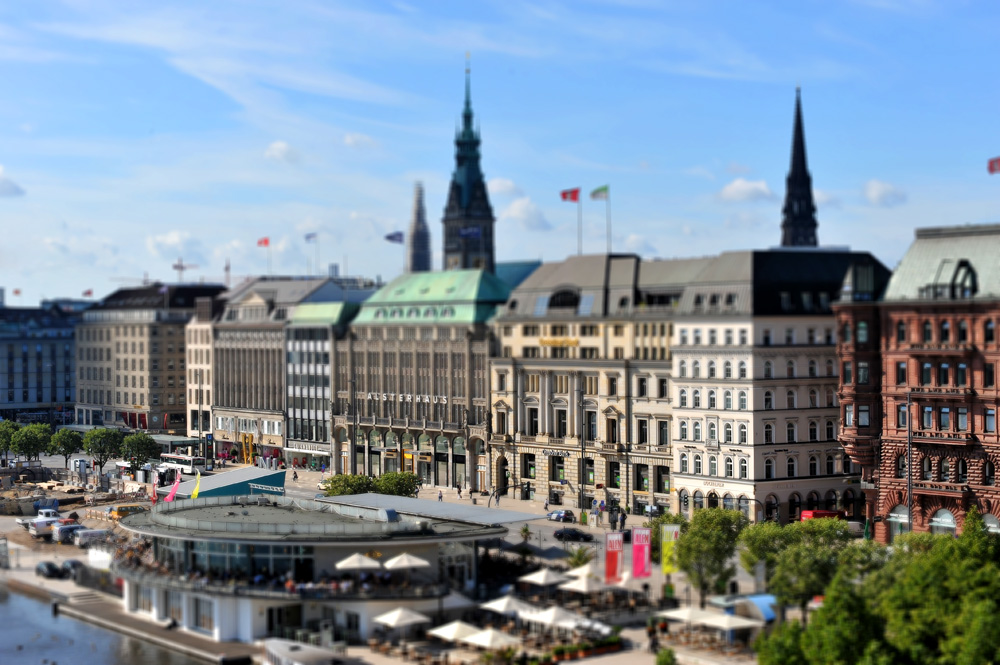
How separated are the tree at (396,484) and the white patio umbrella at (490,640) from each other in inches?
2260

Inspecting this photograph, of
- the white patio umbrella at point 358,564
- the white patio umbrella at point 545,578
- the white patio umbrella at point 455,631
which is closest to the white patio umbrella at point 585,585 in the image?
the white patio umbrella at point 545,578

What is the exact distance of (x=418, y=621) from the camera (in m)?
103

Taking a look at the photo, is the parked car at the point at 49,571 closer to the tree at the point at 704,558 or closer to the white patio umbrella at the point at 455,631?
the white patio umbrella at the point at 455,631

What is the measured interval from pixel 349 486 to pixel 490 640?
5974 centimetres

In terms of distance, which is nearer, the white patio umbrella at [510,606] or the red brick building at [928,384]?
the white patio umbrella at [510,606]

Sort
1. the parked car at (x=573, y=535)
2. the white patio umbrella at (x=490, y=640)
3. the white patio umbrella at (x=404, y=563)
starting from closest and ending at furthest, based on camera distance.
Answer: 1. the white patio umbrella at (x=490, y=640)
2. the white patio umbrella at (x=404, y=563)
3. the parked car at (x=573, y=535)

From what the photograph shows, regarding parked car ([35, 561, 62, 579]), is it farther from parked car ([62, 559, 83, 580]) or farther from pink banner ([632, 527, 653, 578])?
pink banner ([632, 527, 653, 578])

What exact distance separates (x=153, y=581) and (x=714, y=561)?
41753mm

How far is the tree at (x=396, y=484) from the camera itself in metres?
155

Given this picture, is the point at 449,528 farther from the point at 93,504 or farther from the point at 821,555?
the point at 93,504

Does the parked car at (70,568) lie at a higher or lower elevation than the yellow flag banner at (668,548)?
lower

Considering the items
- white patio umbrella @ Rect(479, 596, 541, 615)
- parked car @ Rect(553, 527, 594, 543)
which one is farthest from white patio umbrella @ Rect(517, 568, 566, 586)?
parked car @ Rect(553, 527, 594, 543)

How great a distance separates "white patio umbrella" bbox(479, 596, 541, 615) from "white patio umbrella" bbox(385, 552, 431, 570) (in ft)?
23.0

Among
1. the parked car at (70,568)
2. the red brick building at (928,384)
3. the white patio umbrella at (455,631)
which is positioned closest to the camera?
the white patio umbrella at (455,631)
